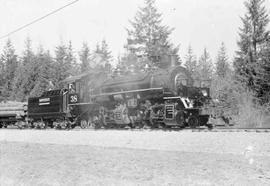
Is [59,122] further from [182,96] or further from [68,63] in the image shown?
[68,63]

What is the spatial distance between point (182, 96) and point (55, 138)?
5866 mm

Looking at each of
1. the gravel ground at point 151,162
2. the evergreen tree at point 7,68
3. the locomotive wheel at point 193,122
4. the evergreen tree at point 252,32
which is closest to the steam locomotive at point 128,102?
the locomotive wheel at point 193,122

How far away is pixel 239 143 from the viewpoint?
9.66 m

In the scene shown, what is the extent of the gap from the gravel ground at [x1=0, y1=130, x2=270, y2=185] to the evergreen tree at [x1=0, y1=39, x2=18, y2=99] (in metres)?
53.7

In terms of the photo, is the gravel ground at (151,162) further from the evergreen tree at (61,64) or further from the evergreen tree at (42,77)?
the evergreen tree at (61,64)

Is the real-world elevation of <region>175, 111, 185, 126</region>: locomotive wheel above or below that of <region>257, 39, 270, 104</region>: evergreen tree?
below

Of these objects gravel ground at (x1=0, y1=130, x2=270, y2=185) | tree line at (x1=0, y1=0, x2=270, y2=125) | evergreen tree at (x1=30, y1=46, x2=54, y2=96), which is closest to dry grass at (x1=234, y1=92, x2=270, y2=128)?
tree line at (x1=0, y1=0, x2=270, y2=125)

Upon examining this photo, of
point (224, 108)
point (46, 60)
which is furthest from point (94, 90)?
point (46, 60)

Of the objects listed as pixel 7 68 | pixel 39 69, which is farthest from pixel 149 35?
pixel 7 68

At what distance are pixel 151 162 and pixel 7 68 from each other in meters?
75.4

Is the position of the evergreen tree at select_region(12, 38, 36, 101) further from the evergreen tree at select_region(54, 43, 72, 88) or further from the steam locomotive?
the steam locomotive

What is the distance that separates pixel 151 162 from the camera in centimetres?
794

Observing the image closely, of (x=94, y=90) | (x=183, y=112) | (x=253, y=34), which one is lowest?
(x=183, y=112)

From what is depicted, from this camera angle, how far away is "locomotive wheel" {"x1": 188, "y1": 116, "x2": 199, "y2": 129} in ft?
52.7
